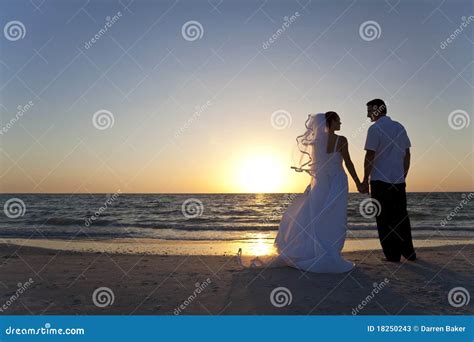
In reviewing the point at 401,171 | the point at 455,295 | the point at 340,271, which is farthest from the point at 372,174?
the point at 455,295

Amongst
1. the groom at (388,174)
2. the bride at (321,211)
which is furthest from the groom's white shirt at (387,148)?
the bride at (321,211)

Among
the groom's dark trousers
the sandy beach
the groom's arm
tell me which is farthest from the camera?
the groom's arm

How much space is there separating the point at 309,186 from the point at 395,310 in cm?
254

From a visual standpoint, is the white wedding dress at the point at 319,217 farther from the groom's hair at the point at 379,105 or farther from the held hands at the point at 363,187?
the groom's hair at the point at 379,105

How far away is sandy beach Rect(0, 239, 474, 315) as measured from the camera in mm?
4277

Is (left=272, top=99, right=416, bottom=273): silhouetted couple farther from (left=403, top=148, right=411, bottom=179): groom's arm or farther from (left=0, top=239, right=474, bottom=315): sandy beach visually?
(left=0, top=239, right=474, bottom=315): sandy beach

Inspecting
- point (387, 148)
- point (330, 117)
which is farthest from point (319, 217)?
point (387, 148)

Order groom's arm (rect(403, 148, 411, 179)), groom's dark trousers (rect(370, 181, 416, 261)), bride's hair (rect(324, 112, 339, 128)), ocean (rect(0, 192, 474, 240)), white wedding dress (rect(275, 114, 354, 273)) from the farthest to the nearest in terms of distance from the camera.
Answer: ocean (rect(0, 192, 474, 240)), groom's arm (rect(403, 148, 411, 179)), groom's dark trousers (rect(370, 181, 416, 261)), bride's hair (rect(324, 112, 339, 128)), white wedding dress (rect(275, 114, 354, 273))

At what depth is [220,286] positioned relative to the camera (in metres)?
5.13

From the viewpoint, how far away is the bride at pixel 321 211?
598cm

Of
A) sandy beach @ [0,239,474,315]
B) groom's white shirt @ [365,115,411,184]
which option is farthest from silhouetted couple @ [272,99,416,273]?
sandy beach @ [0,239,474,315]

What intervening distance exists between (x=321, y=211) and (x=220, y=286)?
1.90 metres

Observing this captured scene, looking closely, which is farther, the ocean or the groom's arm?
the ocean

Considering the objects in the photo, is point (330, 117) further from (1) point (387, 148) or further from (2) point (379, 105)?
(1) point (387, 148)
